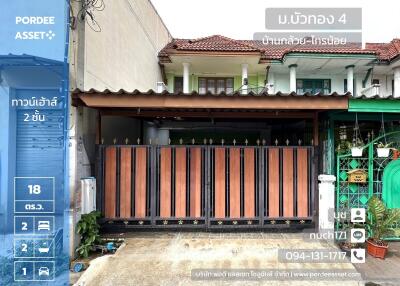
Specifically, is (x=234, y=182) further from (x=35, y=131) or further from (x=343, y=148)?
(x=35, y=131)

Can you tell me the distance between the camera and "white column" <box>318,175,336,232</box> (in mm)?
4859

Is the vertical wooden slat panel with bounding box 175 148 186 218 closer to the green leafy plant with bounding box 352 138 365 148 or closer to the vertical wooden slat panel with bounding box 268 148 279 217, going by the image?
the vertical wooden slat panel with bounding box 268 148 279 217

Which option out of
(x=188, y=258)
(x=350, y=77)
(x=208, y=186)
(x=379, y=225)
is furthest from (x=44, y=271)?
(x=350, y=77)

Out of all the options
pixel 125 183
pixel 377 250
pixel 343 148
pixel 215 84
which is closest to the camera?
pixel 377 250

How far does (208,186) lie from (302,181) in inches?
77.4

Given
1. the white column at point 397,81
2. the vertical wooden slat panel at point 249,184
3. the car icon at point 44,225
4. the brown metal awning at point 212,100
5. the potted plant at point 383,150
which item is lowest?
the car icon at point 44,225

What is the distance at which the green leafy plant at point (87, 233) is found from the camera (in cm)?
438

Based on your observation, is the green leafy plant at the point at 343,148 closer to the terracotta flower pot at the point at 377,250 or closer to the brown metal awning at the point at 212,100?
the brown metal awning at the point at 212,100

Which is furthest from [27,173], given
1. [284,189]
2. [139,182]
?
[284,189]

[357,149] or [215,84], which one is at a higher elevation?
[215,84]

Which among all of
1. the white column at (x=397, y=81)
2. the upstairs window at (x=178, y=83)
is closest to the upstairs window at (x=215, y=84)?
the upstairs window at (x=178, y=83)

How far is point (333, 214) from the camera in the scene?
193 inches

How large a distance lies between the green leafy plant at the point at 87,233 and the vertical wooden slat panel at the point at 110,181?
0.46 meters

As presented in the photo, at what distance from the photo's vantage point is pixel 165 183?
5.24m
